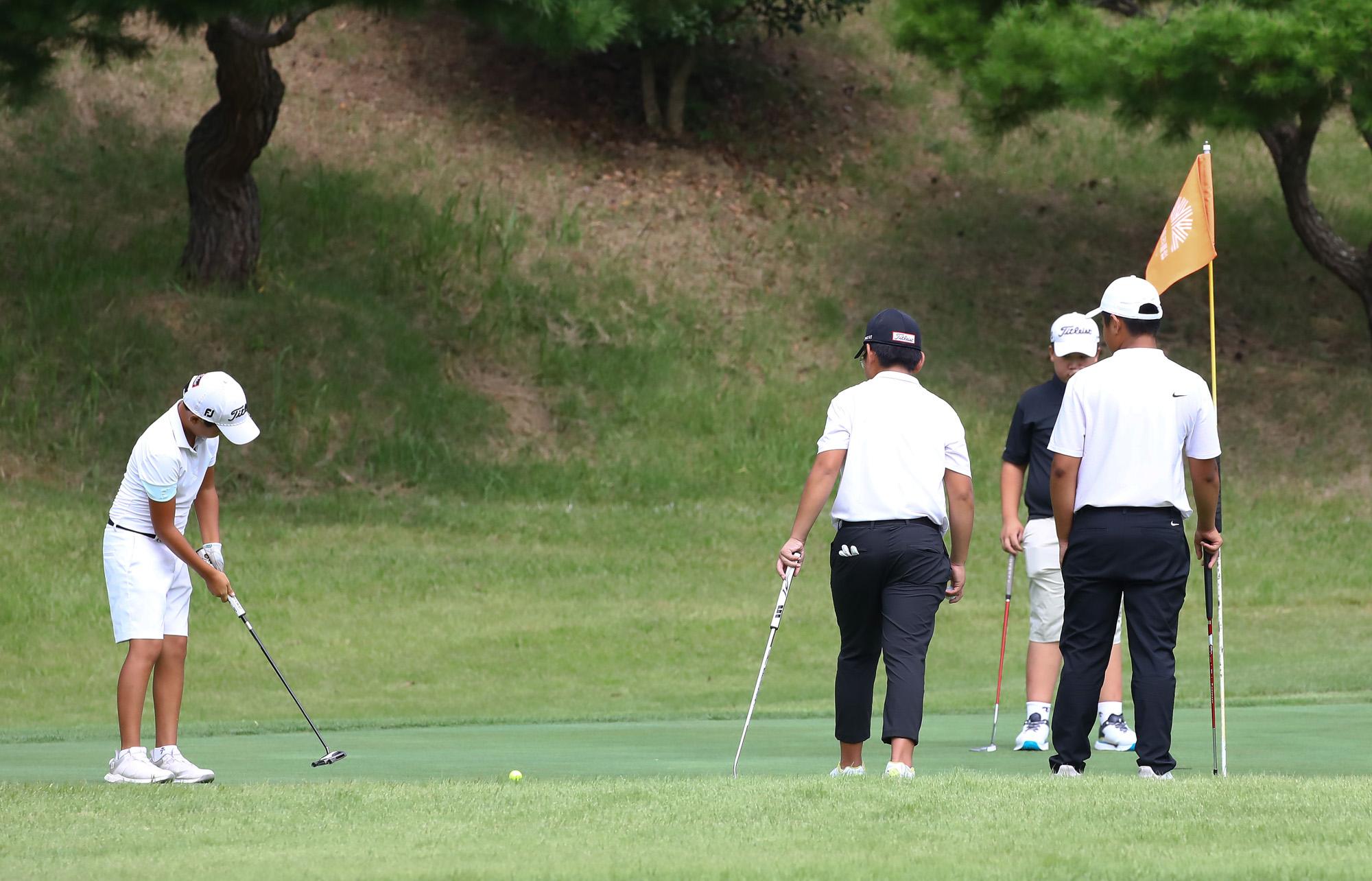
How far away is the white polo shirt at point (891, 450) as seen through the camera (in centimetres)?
623

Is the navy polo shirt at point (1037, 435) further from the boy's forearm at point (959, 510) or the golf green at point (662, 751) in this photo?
the boy's forearm at point (959, 510)

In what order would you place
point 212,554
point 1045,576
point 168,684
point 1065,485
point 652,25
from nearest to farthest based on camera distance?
point 1065,485 → point 168,684 → point 212,554 → point 1045,576 → point 652,25

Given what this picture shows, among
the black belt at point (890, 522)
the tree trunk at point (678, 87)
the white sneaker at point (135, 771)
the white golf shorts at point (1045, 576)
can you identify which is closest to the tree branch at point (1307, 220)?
the tree trunk at point (678, 87)

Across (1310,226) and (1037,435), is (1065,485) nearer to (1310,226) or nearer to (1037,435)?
(1037,435)

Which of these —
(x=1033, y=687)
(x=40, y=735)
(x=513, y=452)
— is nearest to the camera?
(x=1033, y=687)

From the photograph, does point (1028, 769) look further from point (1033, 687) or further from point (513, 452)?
point (513, 452)

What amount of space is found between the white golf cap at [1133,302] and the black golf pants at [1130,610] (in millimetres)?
760

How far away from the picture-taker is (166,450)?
264 inches

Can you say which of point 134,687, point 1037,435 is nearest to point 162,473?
point 134,687

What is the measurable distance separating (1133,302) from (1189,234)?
2.61 m

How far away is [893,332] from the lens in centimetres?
638

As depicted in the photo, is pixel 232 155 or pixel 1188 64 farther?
pixel 232 155

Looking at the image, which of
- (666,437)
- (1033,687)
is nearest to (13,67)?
(666,437)

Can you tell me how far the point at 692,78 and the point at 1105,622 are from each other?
21.2 m
